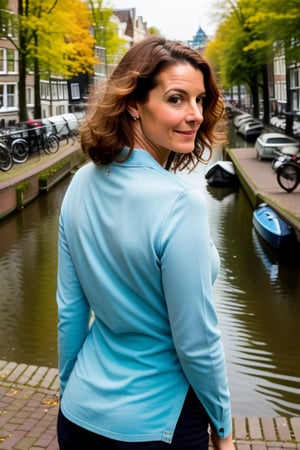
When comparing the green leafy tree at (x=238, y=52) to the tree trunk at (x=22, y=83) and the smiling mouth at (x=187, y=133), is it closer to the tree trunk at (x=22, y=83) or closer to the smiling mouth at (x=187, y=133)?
the tree trunk at (x=22, y=83)

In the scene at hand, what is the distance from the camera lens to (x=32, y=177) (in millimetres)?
17734

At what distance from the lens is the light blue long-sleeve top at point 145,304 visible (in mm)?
1273

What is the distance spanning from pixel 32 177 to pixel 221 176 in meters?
6.36

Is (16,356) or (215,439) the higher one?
(215,439)

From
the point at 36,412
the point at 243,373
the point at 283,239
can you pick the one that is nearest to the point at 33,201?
the point at 283,239

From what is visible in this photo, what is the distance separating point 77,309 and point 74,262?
12cm

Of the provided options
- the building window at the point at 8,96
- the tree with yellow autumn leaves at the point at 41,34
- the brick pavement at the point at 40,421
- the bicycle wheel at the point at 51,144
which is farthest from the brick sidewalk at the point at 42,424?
the building window at the point at 8,96

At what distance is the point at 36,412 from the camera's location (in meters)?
3.93

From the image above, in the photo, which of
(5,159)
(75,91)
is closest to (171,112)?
(5,159)

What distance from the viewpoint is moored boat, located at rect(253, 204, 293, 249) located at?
11.9 m

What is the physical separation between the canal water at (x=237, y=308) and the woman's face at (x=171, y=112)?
433 centimetres

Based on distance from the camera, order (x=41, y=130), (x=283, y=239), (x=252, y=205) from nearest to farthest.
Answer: (x=283, y=239) < (x=252, y=205) < (x=41, y=130)

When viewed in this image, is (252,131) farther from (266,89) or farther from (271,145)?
(271,145)

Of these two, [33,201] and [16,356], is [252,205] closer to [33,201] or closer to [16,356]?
[33,201]
